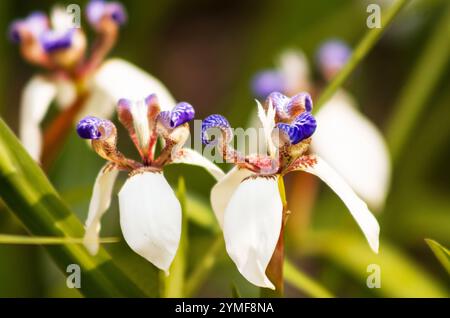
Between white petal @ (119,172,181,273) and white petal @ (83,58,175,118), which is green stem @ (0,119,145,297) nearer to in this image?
white petal @ (119,172,181,273)

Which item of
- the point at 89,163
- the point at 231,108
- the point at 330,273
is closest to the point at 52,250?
the point at 330,273

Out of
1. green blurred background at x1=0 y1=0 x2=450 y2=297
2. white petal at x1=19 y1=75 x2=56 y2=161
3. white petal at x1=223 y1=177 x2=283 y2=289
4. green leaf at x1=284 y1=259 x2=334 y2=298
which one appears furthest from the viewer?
green blurred background at x1=0 y1=0 x2=450 y2=297

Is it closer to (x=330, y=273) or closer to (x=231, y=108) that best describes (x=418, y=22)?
(x=231, y=108)

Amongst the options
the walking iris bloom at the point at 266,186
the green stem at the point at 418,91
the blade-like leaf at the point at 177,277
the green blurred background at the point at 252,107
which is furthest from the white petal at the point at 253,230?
the green stem at the point at 418,91

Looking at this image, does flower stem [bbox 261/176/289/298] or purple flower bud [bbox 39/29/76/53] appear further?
purple flower bud [bbox 39/29/76/53]

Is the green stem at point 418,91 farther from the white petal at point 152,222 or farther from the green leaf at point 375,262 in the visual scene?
the white petal at point 152,222

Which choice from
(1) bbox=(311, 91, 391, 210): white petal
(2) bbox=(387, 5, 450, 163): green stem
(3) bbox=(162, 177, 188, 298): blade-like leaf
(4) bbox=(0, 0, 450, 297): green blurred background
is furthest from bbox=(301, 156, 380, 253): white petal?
(2) bbox=(387, 5, 450, 163): green stem
